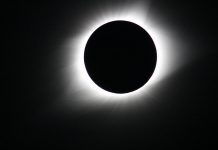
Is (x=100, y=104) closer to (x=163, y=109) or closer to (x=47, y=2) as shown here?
(x=163, y=109)

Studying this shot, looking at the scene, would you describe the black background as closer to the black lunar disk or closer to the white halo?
the white halo

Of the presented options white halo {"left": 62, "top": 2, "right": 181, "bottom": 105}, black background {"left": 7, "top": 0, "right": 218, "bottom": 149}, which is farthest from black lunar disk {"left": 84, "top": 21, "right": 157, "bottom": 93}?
black background {"left": 7, "top": 0, "right": 218, "bottom": 149}

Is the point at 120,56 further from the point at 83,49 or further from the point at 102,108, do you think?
the point at 102,108

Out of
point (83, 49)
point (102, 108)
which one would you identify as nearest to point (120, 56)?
point (83, 49)

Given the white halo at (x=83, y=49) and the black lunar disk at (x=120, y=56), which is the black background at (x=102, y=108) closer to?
the white halo at (x=83, y=49)

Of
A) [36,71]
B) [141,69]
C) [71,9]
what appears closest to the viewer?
[141,69]

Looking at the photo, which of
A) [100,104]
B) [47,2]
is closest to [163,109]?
[100,104]

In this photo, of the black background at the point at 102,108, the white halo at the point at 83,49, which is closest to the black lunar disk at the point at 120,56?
the white halo at the point at 83,49
